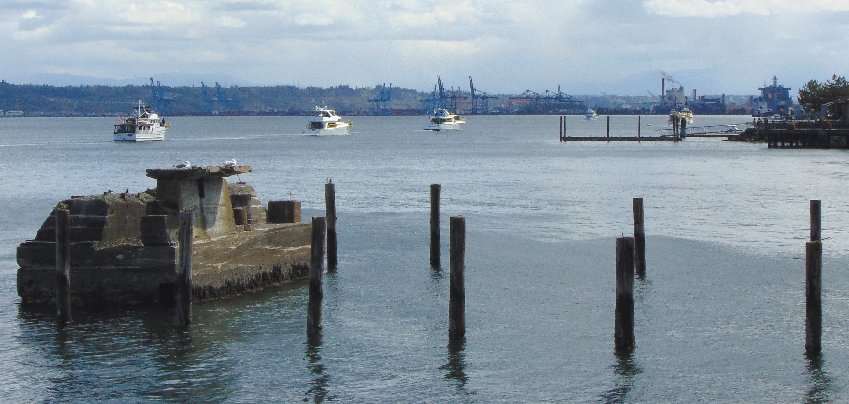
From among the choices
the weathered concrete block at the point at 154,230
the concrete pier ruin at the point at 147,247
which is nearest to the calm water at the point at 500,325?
the concrete pier ruin at the point at 147,247

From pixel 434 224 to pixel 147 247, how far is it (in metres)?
9.64

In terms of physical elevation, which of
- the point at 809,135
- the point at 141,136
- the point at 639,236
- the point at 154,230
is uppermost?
the point at 809,135

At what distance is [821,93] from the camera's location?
147875mm

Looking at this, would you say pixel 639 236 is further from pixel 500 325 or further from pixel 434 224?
pixel 500 325

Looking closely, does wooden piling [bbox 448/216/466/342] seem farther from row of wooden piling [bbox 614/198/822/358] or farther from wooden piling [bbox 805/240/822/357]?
wooden piling [bbox 805/240/822/357]

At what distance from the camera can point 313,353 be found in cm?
2473

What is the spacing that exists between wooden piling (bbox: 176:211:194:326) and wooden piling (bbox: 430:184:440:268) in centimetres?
969

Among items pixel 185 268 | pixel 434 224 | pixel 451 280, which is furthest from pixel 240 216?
pixel 451 280

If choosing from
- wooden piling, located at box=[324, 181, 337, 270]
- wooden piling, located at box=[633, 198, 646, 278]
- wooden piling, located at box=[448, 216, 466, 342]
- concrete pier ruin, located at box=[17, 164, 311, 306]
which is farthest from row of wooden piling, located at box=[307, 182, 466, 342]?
wooden piling, located at box=[324, 181, 337, 270]

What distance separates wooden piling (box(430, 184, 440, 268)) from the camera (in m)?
34.5

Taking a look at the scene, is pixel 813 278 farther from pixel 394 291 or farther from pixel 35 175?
pixel 35 175

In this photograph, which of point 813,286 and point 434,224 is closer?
point 813,286

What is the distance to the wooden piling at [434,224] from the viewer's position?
34.5 metres

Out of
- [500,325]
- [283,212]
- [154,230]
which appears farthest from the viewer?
[283,212]
